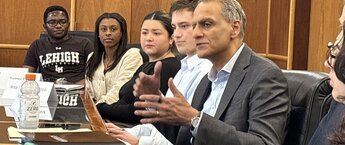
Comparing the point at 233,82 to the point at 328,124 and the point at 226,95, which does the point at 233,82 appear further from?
the point at 328,124

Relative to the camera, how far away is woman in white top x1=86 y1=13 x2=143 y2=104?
13.8 feet

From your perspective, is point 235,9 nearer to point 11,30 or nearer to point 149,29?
point 149,29

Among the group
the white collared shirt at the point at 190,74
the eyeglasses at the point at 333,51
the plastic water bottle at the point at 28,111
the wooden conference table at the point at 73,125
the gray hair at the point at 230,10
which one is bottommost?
the wooden conference table at the point at 73,125

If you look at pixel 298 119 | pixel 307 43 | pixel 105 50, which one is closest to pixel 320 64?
pixel 307 43

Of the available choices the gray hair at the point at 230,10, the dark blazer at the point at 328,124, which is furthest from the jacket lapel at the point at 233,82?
the dark blazer at the point at 328,124

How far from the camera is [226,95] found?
2.26m

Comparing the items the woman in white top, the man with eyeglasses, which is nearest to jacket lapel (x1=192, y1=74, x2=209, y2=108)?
the woman in white top

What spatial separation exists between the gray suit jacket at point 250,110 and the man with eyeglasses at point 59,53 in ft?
10.9

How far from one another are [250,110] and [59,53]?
3607 millimetres

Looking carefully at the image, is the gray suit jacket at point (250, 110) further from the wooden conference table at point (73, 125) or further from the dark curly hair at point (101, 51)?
the dark curly hair at point (101, 51)

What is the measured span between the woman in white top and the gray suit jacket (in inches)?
73.7

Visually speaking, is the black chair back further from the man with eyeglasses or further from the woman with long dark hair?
the man with eyeglasses

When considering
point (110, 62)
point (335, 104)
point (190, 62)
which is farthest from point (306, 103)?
point (110, 62)

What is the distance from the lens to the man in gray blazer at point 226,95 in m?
2.04
